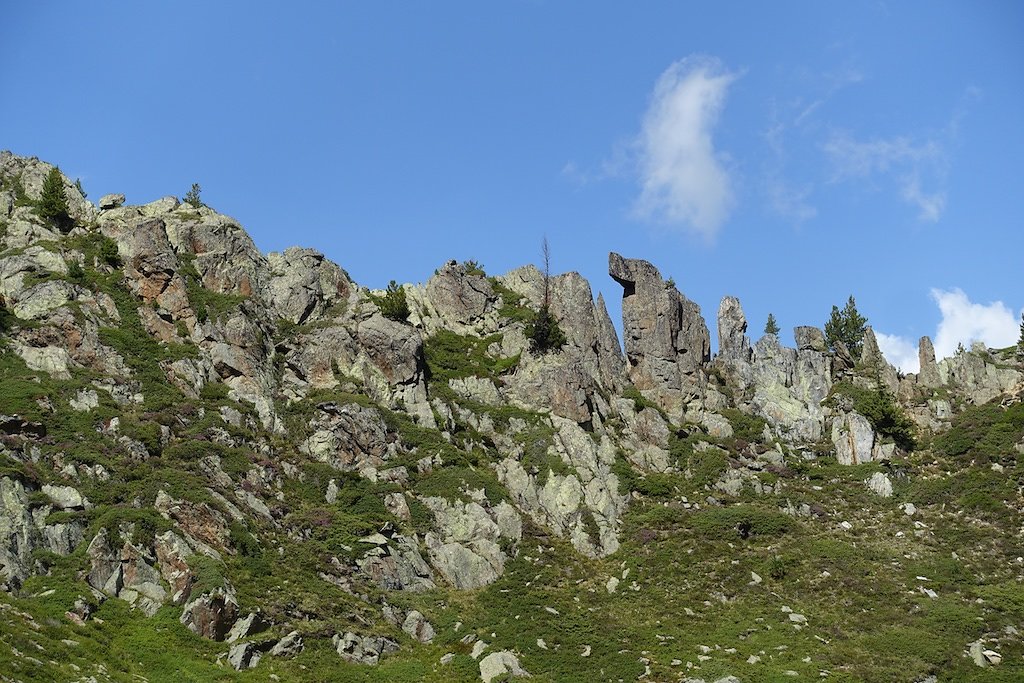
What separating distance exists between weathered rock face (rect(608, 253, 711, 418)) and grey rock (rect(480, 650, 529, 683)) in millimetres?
39570

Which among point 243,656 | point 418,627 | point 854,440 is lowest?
point 243,656

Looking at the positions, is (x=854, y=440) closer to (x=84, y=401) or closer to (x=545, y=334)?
(x=545, y=334)

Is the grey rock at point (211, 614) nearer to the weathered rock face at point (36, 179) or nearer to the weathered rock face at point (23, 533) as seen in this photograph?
the weathered rock face at point (23, 533)

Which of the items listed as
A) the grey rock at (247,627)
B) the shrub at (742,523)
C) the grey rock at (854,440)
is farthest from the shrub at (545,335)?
the grey rock at (247,627)

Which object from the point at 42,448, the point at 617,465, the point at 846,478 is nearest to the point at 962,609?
the point at 846,478

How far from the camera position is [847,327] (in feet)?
338

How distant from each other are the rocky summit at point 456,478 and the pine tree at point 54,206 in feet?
1.27

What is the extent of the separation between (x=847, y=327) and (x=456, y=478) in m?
59.8

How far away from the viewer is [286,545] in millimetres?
56188

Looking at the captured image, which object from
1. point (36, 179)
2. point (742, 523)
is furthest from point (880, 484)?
point (36, 179)

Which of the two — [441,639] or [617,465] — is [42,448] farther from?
[617,465]

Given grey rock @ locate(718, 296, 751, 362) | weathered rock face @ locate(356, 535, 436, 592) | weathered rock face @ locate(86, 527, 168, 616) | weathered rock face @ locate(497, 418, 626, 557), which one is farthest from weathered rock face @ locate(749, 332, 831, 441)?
weathered rock face @ locate(86, 527, 168, 616)

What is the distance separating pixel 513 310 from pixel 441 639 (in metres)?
44.2

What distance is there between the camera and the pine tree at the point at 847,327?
102188mm
